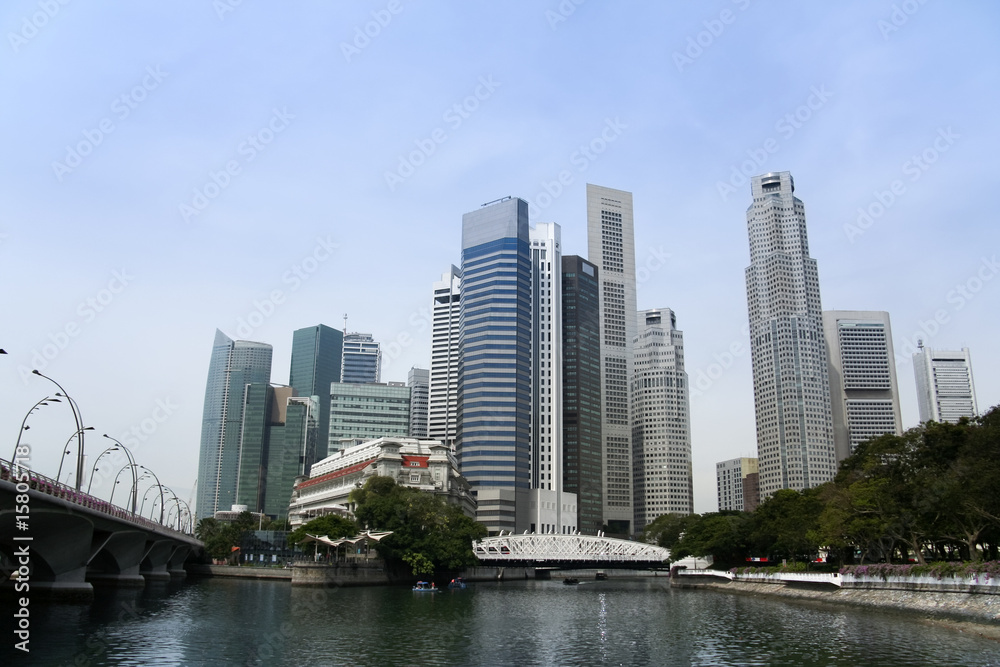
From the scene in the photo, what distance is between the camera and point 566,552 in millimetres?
169250

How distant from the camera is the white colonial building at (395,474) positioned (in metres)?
162

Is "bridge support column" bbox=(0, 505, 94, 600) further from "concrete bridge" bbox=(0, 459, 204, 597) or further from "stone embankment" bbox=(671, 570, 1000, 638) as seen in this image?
"stone embankment" bbox=(671, 570, 1000, 638)

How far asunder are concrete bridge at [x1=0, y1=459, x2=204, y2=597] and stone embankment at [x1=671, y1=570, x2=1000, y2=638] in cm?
5913

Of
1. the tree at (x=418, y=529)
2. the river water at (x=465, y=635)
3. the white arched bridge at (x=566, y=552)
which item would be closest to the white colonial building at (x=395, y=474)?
the white arched bridge at (x=566, y=552)

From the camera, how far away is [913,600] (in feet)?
228

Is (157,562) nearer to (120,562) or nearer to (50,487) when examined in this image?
(120,562)

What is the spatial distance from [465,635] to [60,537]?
115 feet

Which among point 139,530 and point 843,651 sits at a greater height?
point 139,530

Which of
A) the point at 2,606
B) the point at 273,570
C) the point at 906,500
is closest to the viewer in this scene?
the point at 2,606

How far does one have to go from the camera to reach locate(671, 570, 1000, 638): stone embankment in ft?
194

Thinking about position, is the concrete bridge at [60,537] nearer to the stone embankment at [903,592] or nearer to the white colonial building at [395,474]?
the white colonial building at [395,474]

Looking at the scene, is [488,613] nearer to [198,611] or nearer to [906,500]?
[198,611]

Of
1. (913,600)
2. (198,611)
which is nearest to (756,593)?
(913,600)

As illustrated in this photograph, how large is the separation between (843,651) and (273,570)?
105 metres
